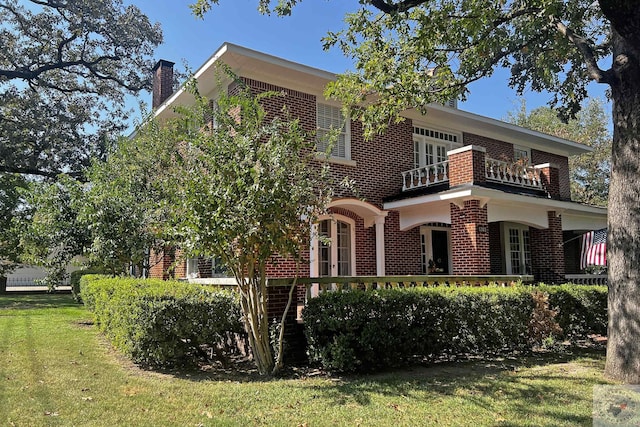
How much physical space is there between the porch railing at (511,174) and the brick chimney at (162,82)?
1150cm

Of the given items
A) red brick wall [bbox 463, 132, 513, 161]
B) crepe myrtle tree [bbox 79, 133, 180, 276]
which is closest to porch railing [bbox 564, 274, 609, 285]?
red brick wall [bbox 463, 132, 513, 161]

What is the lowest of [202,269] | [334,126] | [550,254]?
[202,269]

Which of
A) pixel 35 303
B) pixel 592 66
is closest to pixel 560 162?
pixel 592 66

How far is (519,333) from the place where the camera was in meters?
8.73

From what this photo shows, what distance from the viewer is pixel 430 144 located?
15867 millimetres

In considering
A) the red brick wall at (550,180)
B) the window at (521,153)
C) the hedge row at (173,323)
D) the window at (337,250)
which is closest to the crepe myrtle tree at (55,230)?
the hedge row at (173,323)

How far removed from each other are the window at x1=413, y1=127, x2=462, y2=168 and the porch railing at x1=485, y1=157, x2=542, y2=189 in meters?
2.46

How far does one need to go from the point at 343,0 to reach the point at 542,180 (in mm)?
8787

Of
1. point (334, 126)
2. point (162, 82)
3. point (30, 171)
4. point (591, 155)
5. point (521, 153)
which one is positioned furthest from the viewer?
point (591, 155)

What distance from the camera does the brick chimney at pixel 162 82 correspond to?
17.3m

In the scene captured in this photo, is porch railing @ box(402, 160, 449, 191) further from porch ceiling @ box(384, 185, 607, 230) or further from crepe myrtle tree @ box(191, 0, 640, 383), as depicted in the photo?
crepe myrtle tree @ box(191, 0, 640, 383)

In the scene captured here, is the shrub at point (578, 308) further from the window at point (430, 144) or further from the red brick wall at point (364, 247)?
the window at point (430, 144)

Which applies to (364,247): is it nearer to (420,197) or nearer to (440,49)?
(420,197)

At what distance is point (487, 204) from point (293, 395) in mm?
8314
